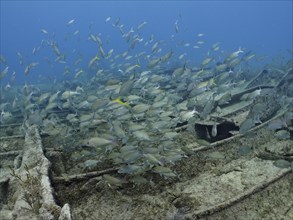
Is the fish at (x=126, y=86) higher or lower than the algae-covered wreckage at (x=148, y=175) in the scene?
higher

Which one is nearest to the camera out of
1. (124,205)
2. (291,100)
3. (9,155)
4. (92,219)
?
(92,219)

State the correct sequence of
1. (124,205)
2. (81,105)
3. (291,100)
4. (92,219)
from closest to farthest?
1. (92,219)
2. (124,205)
3. (81,105)
4. (291,100)

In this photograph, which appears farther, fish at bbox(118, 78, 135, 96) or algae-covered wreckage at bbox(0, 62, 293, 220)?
fish at bbox(118, 78, 135, 96)

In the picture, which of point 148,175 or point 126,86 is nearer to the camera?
point 148,175

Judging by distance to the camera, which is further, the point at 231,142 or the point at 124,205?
the point at 231,142

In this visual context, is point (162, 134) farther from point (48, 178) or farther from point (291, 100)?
point (291, 100)

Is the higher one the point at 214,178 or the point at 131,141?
the point at 131,141

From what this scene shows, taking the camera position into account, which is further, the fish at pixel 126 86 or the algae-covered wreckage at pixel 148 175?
the fish at pixel 126 86

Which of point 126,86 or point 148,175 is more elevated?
point 126,86

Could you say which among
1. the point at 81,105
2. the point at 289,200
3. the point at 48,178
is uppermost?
the point at 81,105

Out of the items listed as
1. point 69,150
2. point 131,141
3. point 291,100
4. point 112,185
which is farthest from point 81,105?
point 291,100

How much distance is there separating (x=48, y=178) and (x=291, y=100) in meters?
8.50

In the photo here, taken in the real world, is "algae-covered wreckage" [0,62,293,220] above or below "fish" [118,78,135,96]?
below

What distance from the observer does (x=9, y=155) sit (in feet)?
28.8
